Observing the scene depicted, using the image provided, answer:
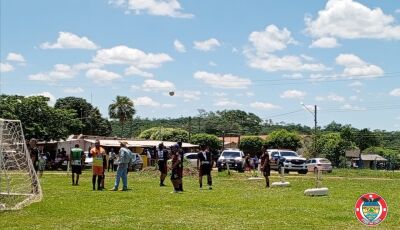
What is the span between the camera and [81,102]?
9925cm

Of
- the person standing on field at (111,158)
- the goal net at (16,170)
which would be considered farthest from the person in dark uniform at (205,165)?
the person standing on field at (111,158)

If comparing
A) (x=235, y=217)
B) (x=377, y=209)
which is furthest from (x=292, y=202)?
(x=377, y=209)

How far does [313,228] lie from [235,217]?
85.2 inches

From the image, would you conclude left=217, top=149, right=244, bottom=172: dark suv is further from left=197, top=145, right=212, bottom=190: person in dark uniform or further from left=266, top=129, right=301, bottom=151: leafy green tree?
left=266, top=129, right=301, bottom=151: leafy green tree

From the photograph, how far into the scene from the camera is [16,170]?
1786 cm

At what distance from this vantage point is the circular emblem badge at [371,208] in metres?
6.50

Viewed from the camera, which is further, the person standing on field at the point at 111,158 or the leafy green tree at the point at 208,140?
the leafy green tree at the point at 208,140

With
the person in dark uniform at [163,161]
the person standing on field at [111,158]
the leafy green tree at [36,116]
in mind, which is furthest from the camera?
the leafy green tree at [36,116]

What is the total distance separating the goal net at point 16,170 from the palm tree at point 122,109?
235 feet

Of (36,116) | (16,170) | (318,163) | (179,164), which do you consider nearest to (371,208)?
(16,170)

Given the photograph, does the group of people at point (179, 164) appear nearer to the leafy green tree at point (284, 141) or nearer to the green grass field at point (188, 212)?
the green grass field at point (188, 212)

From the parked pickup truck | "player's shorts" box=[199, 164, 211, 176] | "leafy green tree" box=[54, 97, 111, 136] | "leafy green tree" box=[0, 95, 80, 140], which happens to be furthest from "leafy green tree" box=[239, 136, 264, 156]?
"player's shorts" box=[199, 164, 211, 176]

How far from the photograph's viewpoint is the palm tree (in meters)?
89.4

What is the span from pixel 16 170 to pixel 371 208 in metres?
13.6
